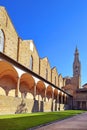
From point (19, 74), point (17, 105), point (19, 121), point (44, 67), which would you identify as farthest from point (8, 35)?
point (44, 67)

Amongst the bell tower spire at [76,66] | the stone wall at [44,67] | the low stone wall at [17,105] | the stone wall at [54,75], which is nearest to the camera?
the low stone wall at [17,105]

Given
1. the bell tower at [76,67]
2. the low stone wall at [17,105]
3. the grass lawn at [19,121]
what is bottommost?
the grass lawn at [19,121]

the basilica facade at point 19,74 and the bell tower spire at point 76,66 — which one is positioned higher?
the bell tower spire at point 76,66

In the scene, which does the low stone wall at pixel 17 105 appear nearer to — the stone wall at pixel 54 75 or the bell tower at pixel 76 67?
the stone wall at pixel 54 75

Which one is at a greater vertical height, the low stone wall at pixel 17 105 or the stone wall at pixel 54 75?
the stone wall at pixel 54 75

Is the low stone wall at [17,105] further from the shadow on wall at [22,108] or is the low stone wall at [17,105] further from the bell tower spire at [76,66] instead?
the bell tower spire at [76,66]

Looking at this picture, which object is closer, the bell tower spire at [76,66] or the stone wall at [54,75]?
the stone wall at [54,75]

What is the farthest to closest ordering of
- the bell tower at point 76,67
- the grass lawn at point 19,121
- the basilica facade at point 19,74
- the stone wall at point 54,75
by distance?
the bell tower at point 76,67 → the stone wall at point 54,75 → the basilica facade at point 19,74 → the grass lawn at point 19,121

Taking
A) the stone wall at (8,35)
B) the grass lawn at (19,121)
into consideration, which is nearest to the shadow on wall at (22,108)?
the grass lawn at (19,121)

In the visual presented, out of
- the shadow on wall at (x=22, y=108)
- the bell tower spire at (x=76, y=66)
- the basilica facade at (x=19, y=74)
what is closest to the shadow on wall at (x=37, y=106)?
the basilica facade at (x=19, y=74)

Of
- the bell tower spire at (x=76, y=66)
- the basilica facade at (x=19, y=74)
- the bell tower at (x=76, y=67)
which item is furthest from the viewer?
the bell tower spire at (x=76, y=66)

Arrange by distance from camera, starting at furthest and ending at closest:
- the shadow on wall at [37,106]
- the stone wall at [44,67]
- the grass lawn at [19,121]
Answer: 1. the stone wall at [44,67]
2. the shadow on wall at [37,106]
3. the grass lawn at [19,121]

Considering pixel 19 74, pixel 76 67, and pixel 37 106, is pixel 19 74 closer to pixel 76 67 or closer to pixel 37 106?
pixel 37 106

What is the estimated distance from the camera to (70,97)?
60.5 metres
